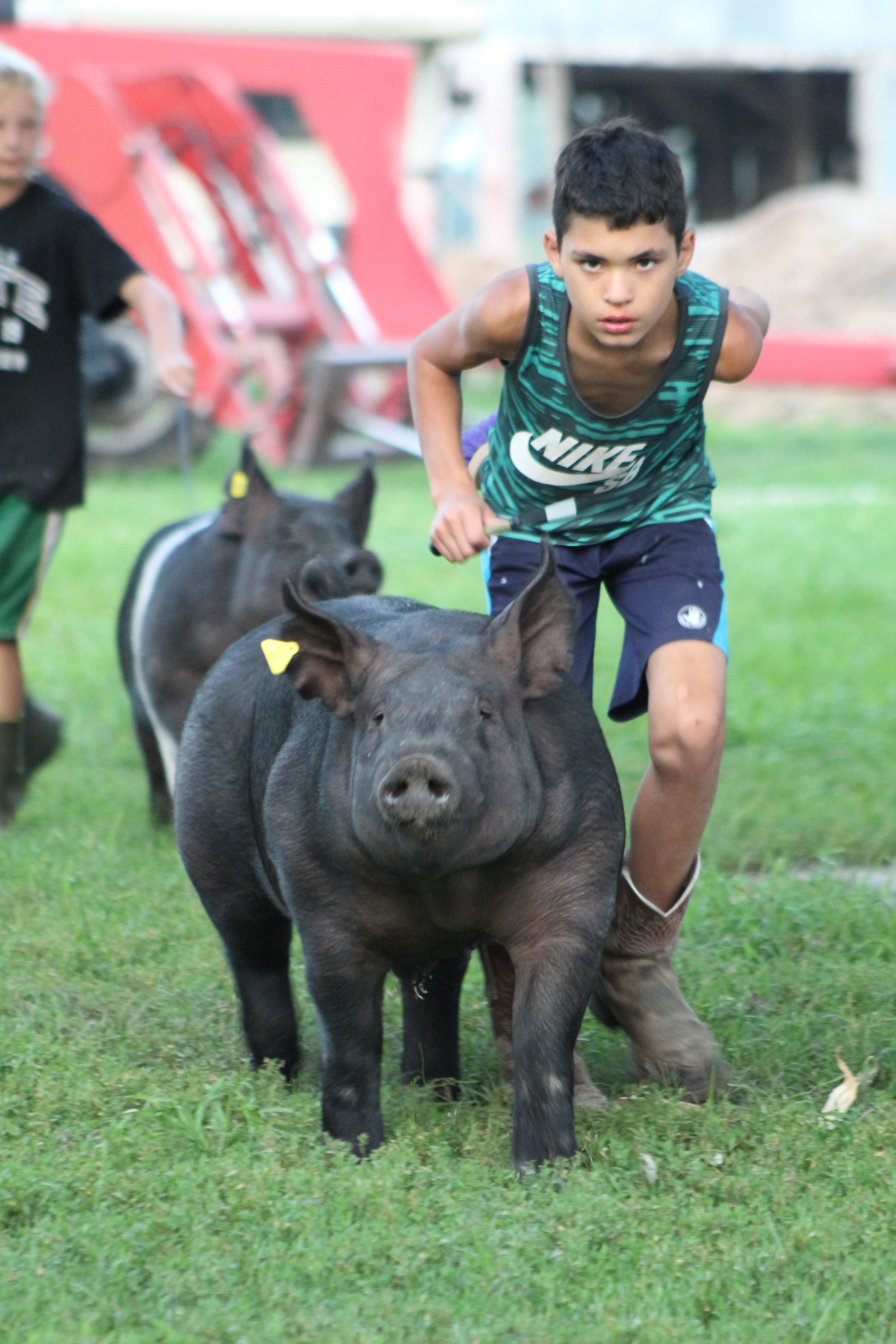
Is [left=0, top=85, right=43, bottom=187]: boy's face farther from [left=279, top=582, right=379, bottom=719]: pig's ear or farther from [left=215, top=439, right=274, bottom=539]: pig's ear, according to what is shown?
[left=279, top=582, right=379, bottom=719]: pig's ear

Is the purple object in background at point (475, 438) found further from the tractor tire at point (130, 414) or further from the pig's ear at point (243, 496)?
the tractor tire at point (130, 414)

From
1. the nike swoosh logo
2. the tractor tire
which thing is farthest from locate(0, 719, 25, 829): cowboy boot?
the tractor tire

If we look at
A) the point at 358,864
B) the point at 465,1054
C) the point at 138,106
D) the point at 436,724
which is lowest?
the point at 465,1054

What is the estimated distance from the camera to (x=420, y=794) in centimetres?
288

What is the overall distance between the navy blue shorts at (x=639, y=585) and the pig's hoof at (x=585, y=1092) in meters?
0.76

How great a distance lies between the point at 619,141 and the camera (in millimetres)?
3568

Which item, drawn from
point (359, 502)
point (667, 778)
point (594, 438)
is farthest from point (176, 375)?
point (667, 778)

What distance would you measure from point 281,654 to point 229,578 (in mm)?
2280

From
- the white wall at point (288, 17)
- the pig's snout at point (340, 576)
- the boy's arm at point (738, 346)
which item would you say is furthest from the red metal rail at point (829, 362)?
the boy's arm at point (738, 346)

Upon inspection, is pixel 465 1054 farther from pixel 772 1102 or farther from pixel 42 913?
pixel 42 913

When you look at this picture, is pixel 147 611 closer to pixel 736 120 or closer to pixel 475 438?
pixel 475 438

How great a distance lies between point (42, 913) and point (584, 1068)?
1679mm

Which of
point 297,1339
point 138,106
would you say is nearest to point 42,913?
point 297,1339

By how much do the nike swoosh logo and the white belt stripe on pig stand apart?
193 cm
